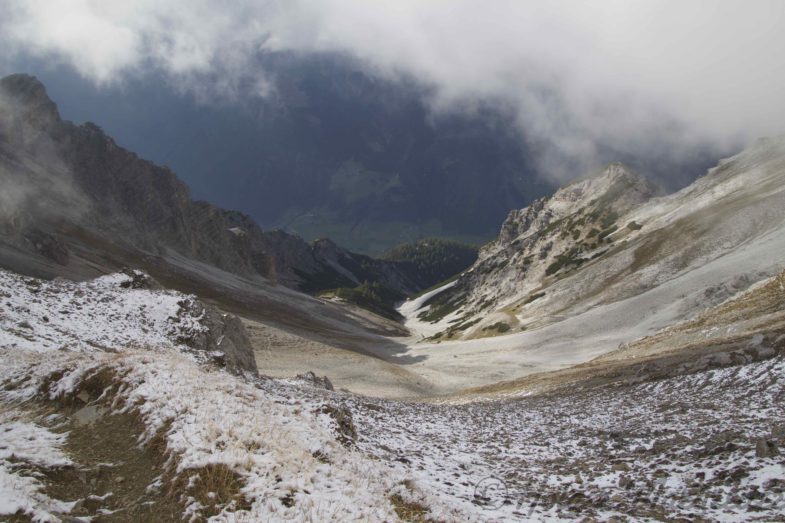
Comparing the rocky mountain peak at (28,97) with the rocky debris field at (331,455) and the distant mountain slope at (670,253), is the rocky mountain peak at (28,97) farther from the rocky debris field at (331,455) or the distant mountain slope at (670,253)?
the rocky debris field at (331,455)

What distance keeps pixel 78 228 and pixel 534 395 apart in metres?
95.5

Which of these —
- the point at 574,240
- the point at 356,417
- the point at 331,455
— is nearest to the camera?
the point at 331,455

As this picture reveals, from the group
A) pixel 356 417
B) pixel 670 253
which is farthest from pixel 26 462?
pixel 670 253

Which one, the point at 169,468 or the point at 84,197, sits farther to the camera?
the point at 84,197

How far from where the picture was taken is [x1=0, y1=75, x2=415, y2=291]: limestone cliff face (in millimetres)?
88400

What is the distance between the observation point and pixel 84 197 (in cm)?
11550

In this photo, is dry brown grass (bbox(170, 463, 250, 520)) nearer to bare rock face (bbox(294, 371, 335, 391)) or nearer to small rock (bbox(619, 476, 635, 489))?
small rock (bbox(619, 476, 635, 489))

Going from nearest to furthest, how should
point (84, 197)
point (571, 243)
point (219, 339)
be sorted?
point (219, 339), point (84, 197), point (571, 243)

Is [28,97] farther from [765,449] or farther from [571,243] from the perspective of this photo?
[765,449]

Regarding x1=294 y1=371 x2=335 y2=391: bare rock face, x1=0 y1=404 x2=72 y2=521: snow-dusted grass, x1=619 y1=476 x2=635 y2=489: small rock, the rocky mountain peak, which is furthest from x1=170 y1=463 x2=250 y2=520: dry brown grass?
the rocky mountain peak

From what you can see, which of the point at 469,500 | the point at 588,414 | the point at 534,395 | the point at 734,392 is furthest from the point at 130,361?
the point at 534,395

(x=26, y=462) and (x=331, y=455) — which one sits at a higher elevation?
(x=331, y=455)

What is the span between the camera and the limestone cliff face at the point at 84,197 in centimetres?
8840

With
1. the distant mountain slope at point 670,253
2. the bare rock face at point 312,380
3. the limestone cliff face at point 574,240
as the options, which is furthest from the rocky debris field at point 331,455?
the limestone cliff face at point 574,240
